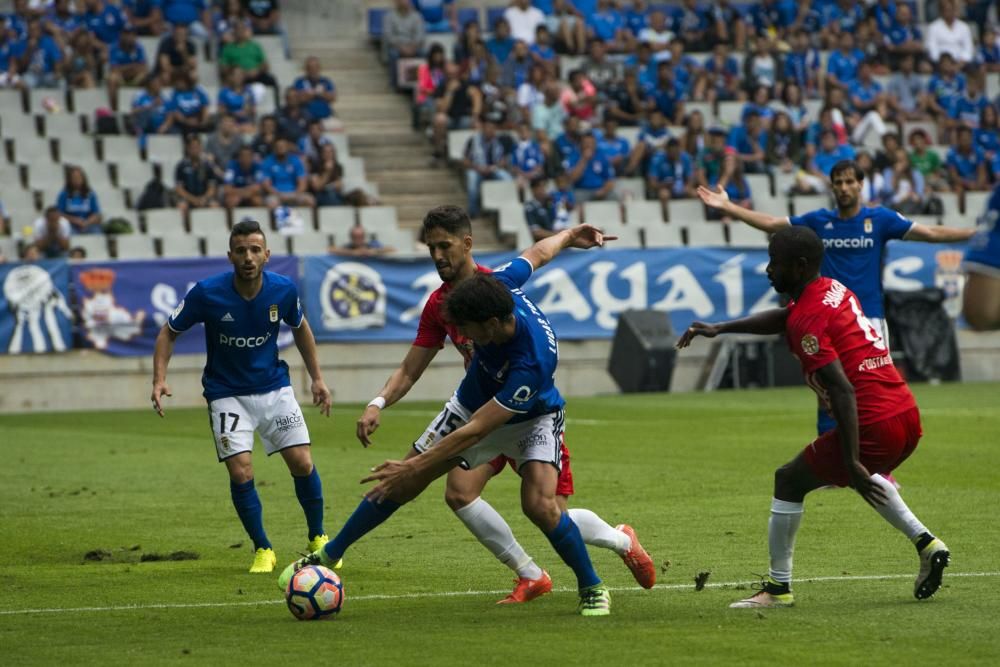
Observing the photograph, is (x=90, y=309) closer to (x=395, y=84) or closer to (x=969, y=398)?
(x=395, y=84)

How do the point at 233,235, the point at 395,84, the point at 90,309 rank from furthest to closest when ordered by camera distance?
the point at 395,84 → the point at 90,309 → the point at 233,235

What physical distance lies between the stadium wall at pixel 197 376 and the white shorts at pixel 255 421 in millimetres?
13835

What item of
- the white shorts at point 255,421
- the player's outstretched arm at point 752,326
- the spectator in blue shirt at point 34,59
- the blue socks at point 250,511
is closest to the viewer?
the player's outstretched arm at point 752,326

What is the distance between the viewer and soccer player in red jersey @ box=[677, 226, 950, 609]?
755 centimetres

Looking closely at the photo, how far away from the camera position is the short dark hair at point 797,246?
7.61 metres

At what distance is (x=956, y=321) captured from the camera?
26.0m

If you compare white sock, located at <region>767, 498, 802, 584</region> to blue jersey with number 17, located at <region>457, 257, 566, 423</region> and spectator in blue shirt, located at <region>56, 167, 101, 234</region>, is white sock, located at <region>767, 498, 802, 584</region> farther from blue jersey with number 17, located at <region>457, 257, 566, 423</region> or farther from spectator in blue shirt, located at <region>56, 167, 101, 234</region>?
spectator in blue shirt, located at <region>56, 167, 101, 234</region>

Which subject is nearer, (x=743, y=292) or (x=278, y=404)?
(x=278, y=404)

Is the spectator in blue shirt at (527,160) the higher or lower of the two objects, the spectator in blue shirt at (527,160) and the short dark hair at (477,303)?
the lower

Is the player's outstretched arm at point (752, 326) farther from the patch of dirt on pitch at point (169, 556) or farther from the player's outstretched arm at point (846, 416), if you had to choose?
the patch of dirt on pitch at point (169, 556)

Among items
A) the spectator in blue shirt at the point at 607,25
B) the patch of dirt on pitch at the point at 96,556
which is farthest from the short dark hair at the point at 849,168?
the spectator in blue shirt at the point at 607,25

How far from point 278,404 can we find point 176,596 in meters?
1.80

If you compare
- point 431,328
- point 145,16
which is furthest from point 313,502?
point 145,16

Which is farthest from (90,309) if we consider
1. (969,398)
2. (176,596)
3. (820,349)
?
(820,349)
